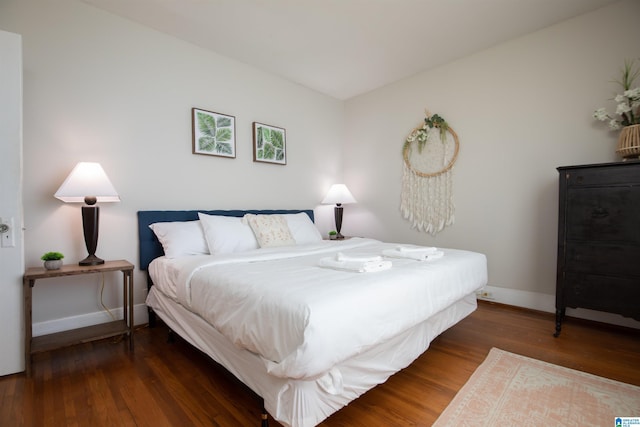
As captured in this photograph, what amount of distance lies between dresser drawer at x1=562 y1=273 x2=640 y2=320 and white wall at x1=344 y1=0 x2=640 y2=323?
0.59 meters

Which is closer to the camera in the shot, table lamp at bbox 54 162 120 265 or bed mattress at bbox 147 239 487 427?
bed mattress at bbox 147 239 487 427

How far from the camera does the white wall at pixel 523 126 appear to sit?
2701 mm

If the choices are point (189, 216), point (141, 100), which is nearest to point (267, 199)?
point (189, 216)

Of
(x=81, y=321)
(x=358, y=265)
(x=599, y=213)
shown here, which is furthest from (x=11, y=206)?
(x=599, y=213)

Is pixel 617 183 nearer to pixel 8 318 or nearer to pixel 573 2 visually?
pixel 573 2

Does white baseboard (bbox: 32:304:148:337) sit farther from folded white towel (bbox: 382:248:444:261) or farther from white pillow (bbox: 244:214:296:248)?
folded white towel (bbox: 382:248:444:261)

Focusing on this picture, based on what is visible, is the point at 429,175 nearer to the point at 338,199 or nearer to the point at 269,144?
the point at 338,199

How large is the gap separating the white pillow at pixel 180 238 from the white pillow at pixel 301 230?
938mm

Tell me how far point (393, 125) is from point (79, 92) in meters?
3.52

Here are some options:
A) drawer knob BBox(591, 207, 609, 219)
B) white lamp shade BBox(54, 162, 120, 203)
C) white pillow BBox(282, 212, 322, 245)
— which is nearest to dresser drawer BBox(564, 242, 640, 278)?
drawer knob BBox(591, 207, 609, 219)

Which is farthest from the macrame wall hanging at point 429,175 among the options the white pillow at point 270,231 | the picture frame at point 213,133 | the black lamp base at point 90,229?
the black lamp base at point 90,229

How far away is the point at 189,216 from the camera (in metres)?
3.03

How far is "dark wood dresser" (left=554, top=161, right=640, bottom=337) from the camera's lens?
7.11ft

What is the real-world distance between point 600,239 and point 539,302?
3.36ft
